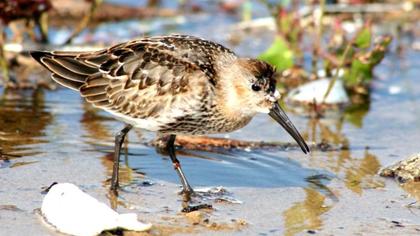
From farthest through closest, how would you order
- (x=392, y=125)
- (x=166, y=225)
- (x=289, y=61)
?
1. (x=289, y=61)
2. (x=392, y=125)
3. (x=166, y=225)

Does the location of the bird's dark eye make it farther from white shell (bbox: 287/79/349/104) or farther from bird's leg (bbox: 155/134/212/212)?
white shell (bbox: 287/79/349/104)

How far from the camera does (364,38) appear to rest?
369 inches

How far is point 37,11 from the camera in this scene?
958cm

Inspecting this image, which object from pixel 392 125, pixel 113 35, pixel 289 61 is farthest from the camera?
pixel 113 35

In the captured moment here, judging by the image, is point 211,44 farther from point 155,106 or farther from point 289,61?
point 289,61

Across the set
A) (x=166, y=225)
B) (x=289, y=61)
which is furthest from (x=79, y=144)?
(x=289, y=61)

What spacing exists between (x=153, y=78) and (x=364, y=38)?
10.7ft

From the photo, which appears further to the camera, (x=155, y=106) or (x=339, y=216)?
(x=155, y=106)

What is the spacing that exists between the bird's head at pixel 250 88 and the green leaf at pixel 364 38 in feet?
8.87

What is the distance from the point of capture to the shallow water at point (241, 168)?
6242mm

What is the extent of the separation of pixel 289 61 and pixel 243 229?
418 cm

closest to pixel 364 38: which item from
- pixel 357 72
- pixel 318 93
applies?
pixel 357 72

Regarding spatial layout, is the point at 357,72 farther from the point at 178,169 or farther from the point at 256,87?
the point at 178,169

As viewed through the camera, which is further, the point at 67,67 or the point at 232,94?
the point at 67,67
